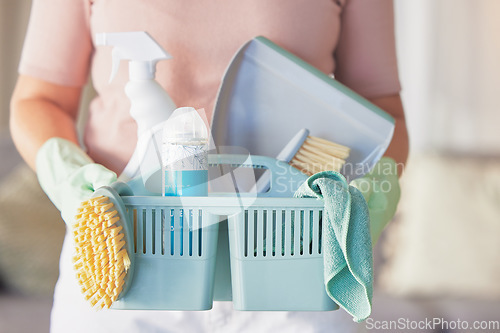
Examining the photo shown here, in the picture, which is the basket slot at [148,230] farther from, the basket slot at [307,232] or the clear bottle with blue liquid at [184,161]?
the basket slot at [307,232]

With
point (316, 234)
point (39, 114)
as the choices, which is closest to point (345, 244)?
point (316, 234)

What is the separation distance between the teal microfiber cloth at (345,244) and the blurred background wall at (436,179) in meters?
1.08

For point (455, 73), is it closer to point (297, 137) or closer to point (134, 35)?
point (297, 137)

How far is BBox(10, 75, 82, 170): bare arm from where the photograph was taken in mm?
665

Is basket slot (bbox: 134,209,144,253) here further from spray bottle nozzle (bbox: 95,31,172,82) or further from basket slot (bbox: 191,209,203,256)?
spray bottle nozzle (bbox: 95,31,172,82)

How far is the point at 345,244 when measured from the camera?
46 centimetres

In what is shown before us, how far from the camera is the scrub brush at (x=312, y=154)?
617 mm

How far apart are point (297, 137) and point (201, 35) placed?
0.17 metres

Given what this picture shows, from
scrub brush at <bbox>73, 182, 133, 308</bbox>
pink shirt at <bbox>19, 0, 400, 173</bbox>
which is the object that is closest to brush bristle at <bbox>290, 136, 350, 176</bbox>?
pink shirt at <bbox>19, 0, 400, 173</bbox>
